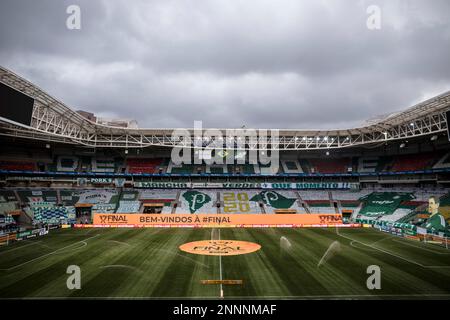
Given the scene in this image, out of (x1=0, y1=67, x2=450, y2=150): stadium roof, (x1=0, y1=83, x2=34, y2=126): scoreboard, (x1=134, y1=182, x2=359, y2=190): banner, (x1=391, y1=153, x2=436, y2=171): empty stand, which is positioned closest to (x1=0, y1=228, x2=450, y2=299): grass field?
(x1=0, y1=83, x2=34, y2=126): scoreboard

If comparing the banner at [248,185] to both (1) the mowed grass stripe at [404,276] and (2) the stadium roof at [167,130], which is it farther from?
(1) the mowed grass stripe at [404,276]

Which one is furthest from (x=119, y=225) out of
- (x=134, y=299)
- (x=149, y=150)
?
(x=134, y=299)

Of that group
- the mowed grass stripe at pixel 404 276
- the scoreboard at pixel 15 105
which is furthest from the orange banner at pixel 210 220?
the scoreboard at pixel 15 105

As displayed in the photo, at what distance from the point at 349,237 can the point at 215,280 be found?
854 inches

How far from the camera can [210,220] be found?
135 feet

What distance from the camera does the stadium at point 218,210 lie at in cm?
1728

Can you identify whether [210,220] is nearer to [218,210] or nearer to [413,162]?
[218,210]

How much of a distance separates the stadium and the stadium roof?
25cm

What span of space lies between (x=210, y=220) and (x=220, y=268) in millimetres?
21702

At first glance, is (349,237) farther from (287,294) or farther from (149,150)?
(149,150)

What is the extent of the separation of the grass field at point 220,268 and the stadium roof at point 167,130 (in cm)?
1528

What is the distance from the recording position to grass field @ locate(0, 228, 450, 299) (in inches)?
602

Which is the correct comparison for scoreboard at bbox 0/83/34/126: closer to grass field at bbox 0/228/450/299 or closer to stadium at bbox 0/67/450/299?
stadium at bbox 0/67/450/299

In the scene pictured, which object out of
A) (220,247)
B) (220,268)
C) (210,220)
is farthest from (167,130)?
(220,268)
